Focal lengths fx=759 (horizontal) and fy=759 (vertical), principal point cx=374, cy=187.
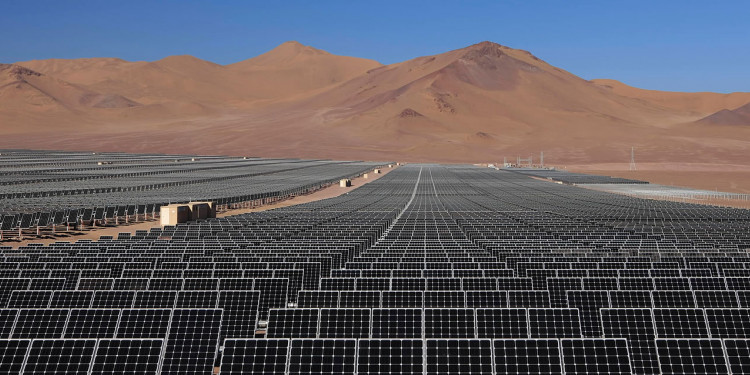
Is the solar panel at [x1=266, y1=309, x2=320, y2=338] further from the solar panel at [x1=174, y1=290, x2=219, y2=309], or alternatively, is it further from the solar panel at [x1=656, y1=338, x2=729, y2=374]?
the solar panel at [x1=656, y1=338, x2=729, y2=374]

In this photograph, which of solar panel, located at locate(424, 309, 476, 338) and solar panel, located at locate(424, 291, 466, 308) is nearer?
solar panel, located at locate(424, 309, 476, 338)

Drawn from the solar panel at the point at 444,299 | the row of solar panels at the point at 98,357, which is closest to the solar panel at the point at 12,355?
the row of solar panels at the point at 98,357

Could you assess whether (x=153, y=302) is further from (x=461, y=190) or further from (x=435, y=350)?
(x=461, y=190)

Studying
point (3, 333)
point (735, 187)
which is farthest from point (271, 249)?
point (735, 187)

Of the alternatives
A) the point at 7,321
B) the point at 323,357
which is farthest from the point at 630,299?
the point at 7,321

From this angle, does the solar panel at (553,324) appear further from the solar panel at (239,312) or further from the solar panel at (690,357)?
the solar panel at (239,312)

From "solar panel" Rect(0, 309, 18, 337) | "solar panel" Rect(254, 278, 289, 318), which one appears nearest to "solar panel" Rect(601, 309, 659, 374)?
"solar panel" Rect(254, 278, 289, 318)
